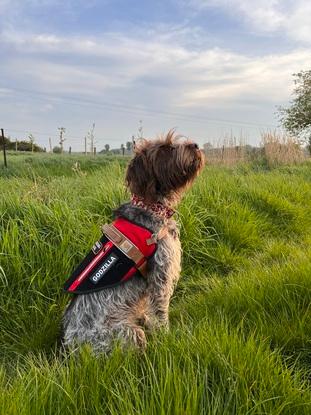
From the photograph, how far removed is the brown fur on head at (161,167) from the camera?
389 cm

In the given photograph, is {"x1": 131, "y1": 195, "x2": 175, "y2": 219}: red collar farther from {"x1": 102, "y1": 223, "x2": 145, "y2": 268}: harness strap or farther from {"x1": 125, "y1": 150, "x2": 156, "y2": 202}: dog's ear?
{"x1": 102, "y1": 223, "x2": 145, "y2": 268}: harness strap

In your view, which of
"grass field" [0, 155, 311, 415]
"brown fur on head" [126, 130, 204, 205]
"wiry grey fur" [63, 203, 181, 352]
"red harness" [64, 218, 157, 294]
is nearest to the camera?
"grass field" [0, 155, 311, 415]

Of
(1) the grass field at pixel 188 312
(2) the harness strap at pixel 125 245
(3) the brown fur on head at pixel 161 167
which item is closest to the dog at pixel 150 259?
(3) the brown fur on head at pixel 161 167

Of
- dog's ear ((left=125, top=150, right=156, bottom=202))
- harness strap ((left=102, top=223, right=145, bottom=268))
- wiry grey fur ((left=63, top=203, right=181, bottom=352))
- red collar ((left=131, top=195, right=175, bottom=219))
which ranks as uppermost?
dog's ear ((left=125, top=150, right=156, bottom=202))

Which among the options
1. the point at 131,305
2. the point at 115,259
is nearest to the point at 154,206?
the point at 115,259

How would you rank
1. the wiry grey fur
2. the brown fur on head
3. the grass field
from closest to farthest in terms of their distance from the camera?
the grass field < the wiry grey fur < the brown fur on head

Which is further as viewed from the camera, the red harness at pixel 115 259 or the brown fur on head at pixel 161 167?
the brown fur on head at pixel 161 167

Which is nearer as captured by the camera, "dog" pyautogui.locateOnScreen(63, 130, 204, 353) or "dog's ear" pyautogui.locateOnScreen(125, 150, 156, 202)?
"dog" pyautogui.locateOnScreen(63, 130, 204, 353)

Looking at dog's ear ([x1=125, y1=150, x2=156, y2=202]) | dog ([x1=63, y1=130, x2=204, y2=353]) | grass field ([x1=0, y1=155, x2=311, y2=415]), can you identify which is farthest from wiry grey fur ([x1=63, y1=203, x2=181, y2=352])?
grass field ([x1=0, y1=155, x2=311, y2=415])

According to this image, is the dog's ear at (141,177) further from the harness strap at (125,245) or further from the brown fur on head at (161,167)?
the harness strap at (125,245)

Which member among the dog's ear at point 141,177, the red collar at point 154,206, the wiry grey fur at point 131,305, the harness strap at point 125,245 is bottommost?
the wiry grey fur at point 131,305

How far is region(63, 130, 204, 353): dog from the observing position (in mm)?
3555

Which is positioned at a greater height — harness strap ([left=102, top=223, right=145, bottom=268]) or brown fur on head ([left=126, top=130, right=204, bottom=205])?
brown fur on head ([left=126, top=130, right=204, bottom=205])

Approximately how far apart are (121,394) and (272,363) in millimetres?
921
